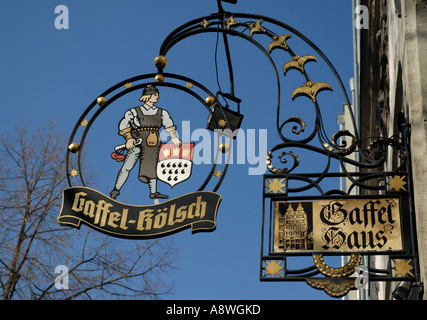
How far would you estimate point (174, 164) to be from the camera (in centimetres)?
709

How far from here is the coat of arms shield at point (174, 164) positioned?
23.1 ft

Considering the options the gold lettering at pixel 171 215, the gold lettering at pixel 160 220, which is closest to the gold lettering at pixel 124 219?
the gold lettering at pixel 160 220

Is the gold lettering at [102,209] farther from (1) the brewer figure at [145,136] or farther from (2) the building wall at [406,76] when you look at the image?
(2) the building wall at [406,76]

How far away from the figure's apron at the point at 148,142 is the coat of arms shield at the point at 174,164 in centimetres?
6

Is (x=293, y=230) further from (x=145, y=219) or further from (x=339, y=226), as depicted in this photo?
(x=145, y=219)

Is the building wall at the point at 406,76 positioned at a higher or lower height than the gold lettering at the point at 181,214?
Answer: higher

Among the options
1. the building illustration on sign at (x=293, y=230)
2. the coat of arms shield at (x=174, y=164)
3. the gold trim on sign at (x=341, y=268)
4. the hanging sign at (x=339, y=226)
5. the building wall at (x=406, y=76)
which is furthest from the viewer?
the coat of arms shield at (x=174, y=164)

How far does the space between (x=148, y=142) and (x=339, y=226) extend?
2.03 m

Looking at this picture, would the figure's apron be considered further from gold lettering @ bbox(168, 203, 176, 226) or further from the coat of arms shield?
gold lettering @ bbox(168, 203, 176, 226)

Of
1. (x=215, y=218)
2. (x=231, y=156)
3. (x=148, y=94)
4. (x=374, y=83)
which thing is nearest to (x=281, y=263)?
(x=215, y=218)

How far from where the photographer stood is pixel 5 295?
11.8 meters

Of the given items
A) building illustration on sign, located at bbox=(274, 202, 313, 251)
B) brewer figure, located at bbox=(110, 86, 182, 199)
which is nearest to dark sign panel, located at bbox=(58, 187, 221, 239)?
brewer figure, located at bbox=(110, 86, 182, 199)

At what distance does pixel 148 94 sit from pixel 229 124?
0.91 metres
